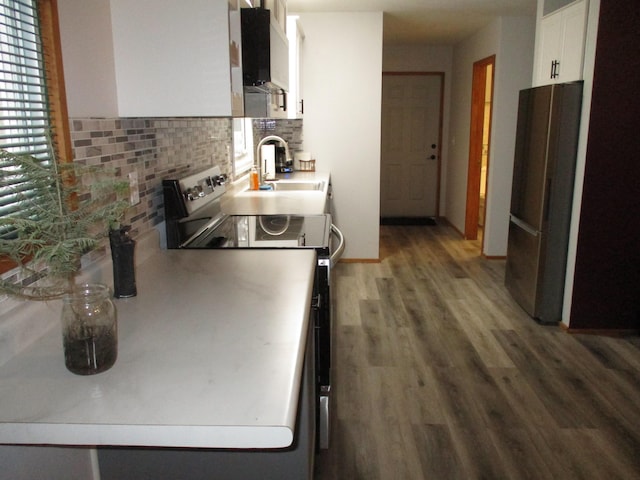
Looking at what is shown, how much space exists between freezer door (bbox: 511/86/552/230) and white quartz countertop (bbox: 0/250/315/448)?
2.43 m

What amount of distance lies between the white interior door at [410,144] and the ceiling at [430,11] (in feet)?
4.07

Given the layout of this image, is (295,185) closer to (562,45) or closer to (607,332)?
(562,45)

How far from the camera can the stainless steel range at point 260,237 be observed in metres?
2.12

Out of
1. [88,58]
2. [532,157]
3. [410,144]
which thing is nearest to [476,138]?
[410,144]

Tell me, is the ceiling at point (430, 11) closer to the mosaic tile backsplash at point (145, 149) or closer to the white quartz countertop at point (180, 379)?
the mosaic tile backsplash at point (145, 149)

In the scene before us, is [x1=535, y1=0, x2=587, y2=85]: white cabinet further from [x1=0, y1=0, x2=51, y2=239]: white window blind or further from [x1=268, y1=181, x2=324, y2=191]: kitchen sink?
[x1=0, y1=0, x2=51, y2=239]: white window blind

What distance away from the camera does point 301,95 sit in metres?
4.86

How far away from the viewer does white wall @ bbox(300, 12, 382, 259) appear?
4.79 m

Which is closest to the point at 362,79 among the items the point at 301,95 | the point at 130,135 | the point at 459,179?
the point at 301,95

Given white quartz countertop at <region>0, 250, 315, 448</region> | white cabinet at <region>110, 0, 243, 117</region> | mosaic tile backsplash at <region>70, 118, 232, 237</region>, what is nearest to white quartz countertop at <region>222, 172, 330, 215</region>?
mosaic tile backsplash at <region>70, 118, 232, 237</region>

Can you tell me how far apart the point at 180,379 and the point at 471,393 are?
2038mm

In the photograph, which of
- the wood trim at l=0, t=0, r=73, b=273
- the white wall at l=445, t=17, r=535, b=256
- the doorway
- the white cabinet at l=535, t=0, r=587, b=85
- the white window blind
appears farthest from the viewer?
the doorway

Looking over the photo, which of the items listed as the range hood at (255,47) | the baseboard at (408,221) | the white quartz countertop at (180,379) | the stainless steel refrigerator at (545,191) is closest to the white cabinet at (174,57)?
the range hood at (255,47)

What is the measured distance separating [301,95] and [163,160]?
9.25 feet
